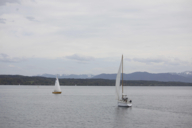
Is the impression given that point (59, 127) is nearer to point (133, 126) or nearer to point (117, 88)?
point (133, 126)

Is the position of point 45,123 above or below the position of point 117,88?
below

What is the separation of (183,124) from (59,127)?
2070 cm

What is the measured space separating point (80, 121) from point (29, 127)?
919cm

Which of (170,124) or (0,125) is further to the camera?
(170,124)

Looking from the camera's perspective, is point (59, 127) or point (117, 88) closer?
point (59, 127)

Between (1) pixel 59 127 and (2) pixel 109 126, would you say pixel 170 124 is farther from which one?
(1) pixel 59 127

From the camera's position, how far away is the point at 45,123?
3544 cm

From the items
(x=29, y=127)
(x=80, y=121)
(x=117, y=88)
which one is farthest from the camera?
(x=117, y=88)

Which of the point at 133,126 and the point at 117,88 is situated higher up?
the point at 117,88

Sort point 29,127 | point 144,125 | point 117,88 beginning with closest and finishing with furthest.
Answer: point 29,127 < point 144,125 < point 117,88

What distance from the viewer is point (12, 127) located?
32438 millimetres

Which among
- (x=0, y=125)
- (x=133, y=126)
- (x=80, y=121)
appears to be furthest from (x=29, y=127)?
(x=133, y=126)

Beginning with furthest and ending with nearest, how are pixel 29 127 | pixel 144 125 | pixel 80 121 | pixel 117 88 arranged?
pixel 117 88 < pixel 80 121 < pixel 144 125 < pixel 29 127

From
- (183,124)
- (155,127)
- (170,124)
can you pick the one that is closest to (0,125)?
(155,127)
